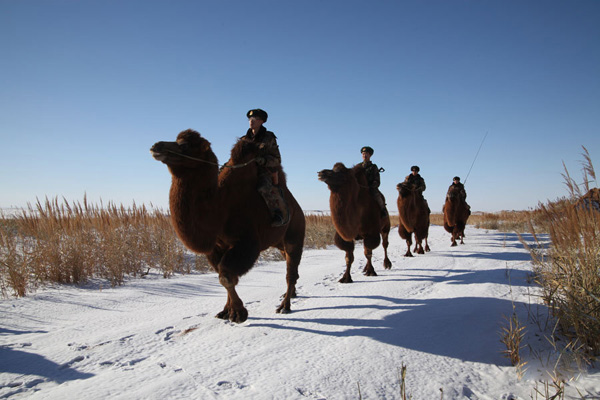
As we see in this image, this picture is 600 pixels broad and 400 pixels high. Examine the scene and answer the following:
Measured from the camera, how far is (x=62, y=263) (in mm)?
5688

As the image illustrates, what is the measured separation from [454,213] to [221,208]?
10.5 metres

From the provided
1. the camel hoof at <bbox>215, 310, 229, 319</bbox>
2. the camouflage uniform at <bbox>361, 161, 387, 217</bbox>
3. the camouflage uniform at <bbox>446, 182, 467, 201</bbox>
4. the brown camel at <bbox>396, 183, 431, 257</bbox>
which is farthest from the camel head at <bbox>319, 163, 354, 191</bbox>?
the camouflage uniform at <bbox>446, 182, 467, 201</bbox>

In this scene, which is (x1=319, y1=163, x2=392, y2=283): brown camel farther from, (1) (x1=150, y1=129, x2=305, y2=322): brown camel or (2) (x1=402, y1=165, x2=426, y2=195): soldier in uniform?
(2) (x1=402, y1=165, x2=426, y2=195): soldier in uniform

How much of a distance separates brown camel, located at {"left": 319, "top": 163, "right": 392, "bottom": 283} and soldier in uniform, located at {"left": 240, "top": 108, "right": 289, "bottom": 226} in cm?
197

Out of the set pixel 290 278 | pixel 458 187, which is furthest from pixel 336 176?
pixel 458 187

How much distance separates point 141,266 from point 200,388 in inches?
228

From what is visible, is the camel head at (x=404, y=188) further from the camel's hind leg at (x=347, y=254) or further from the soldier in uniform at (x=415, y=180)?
the camel's hind leg at (x=347, y=254)

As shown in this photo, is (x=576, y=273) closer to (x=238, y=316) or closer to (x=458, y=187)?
(x=238, y=316)

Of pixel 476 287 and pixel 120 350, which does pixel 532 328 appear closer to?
pixel 476 287

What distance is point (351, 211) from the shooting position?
625 cm

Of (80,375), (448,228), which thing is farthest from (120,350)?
(448,228)

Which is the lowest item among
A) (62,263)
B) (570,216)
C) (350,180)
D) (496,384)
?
(496,384)

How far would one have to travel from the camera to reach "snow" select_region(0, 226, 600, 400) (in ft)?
7.07

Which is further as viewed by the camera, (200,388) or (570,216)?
(570,216)
